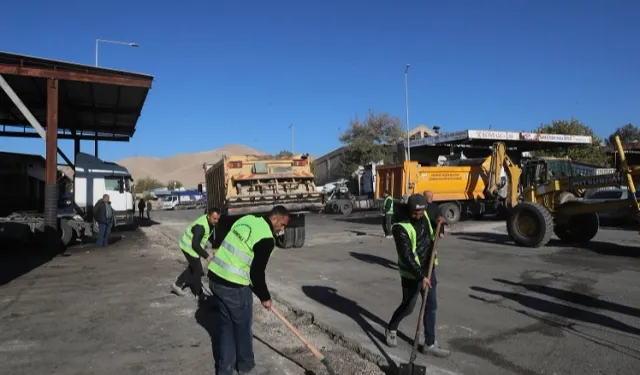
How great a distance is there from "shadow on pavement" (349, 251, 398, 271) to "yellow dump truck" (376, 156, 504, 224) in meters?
8.85

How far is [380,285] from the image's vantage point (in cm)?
841

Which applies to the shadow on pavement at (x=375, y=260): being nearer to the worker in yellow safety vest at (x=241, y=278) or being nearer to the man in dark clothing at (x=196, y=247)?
the man in dark clothing at (x=196, y=247)

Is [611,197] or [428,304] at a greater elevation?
[611,197]

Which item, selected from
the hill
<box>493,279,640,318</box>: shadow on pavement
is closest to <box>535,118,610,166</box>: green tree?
<box>493,279,640,318</box>: shadow on pavement

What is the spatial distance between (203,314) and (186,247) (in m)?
1.15

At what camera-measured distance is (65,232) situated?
15.8m

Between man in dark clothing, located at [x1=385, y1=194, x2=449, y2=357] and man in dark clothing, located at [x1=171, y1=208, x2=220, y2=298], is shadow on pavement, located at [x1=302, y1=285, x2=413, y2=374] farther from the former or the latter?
man in dark clothing, located at [x1=171, y1=208, x2=220, y2=298]

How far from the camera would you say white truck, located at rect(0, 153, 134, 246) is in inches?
586

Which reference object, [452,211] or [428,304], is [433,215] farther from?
[452,211]

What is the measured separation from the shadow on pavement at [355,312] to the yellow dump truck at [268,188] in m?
4.98

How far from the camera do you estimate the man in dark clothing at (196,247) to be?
22.2 feet

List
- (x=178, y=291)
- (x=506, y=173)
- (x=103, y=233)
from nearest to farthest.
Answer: (x=178, y=291), (x=103, y=233), (x=506, y=173)

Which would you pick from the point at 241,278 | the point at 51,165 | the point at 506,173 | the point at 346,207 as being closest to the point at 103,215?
the point at 51,165

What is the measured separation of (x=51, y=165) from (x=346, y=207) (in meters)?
20.8
